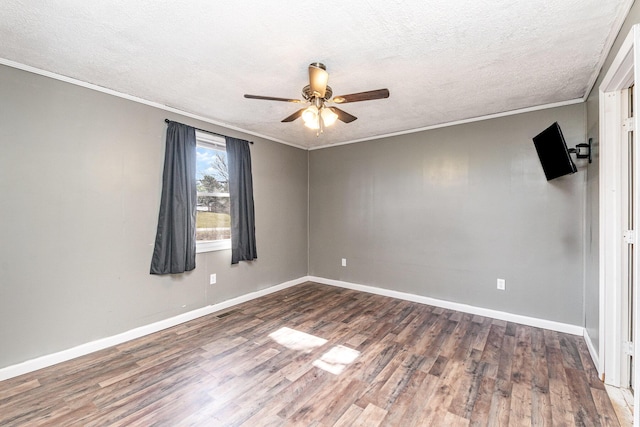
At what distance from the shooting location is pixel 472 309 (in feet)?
11.7

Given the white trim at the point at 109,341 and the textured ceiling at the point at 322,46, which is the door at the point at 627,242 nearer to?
the textured ceiling at the point at 322,46

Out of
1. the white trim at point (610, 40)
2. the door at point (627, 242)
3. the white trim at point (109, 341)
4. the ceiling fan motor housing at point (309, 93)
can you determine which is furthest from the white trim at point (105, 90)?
the door at point (627, 242)

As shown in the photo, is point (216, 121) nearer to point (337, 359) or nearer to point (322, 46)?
point (322, 46)

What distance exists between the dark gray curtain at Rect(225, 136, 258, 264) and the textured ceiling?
39.1 inches

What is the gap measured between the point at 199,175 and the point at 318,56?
7.34 ft

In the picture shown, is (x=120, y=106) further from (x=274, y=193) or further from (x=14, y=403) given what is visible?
(x=14, y=403)

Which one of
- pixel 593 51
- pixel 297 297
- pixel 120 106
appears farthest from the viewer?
pixel 297 297

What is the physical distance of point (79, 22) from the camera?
1.75 metres

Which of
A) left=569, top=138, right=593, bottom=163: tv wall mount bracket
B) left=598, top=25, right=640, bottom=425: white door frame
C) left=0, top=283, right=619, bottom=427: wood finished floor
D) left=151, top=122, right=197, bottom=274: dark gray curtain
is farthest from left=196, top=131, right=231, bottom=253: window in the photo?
left=569, top=138, right=593, bottom=163: tv wall mount bracket

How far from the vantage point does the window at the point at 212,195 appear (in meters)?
3.56

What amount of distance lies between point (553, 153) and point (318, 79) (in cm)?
247

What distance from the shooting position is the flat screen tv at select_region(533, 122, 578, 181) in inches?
101

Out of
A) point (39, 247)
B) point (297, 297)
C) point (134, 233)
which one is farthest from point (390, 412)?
point (39, 247)

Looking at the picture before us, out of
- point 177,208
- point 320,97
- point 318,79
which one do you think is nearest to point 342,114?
point 320,97
